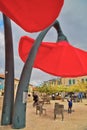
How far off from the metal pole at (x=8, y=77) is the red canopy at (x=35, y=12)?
17.6ft

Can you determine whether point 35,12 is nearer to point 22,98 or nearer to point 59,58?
point 22,98

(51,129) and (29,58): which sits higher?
(29,58)

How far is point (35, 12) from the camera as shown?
7.38m

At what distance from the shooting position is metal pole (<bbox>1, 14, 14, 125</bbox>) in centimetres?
1259

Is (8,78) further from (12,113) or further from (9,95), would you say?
(12,113)

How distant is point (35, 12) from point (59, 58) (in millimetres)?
8378

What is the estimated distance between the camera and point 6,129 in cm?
1139

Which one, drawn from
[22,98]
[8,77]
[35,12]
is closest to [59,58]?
[8,77]

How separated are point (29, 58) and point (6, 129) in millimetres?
3437

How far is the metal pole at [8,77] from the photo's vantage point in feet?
41.3

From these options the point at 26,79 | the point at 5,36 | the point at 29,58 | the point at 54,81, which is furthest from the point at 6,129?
the point at 54,81

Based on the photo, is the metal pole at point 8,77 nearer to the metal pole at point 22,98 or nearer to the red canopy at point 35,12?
the metal pole at point 22,98

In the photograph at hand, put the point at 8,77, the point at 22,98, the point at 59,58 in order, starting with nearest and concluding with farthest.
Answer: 1. the point at 22,98
2. the point at 8,77
3. the point at 59,58

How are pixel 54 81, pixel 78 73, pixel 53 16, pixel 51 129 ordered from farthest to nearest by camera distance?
1. pixel 54 81
2. pixel 78 73
3. pixel 51 129
4. pixel 53 16
